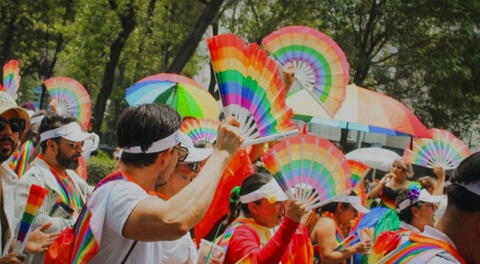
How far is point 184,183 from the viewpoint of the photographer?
169 inches

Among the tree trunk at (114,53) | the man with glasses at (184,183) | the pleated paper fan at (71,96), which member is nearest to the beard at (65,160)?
the man with glasses at (184,183)

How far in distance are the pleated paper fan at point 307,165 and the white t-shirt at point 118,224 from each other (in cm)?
122

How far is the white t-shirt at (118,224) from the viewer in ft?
9.06

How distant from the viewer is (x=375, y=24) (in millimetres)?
18359

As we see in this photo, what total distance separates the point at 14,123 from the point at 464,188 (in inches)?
96.1

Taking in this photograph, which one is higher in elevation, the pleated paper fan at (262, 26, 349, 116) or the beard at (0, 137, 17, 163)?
the pleated paper fan at (262, 26, 349, 116)

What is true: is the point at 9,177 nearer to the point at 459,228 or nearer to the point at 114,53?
the point at 459,228

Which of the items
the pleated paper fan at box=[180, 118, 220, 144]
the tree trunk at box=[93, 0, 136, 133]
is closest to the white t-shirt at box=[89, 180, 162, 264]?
the pleated paper fan at box=[180, 118, 220, 144]

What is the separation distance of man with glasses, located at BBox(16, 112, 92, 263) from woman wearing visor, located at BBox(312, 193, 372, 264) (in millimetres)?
2010

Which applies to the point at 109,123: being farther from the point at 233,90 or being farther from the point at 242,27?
the point at 233,90

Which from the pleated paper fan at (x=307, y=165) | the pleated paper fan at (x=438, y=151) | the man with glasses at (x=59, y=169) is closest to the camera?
the pleated paper fan at (x=307, y=165)

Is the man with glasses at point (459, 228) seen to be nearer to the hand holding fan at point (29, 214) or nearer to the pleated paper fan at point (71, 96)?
the hand holding fan at point (29, 214)

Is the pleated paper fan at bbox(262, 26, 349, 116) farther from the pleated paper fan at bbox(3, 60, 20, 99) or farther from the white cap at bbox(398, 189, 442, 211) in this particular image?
the pleated paper fan at bbox(3, 60, 20, 99)

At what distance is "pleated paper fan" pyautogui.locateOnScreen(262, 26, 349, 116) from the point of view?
4.94 m
